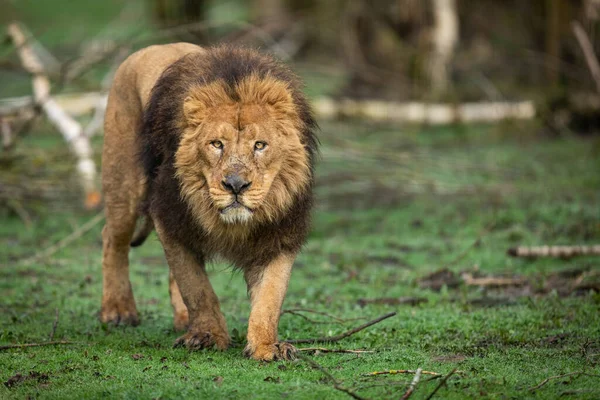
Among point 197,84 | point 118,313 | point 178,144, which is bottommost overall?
point 118,313

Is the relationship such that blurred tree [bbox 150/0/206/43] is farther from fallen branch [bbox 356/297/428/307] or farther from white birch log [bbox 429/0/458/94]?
fallen branch [bbox 356/297/428/307]

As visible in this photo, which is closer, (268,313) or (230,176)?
(230,176)

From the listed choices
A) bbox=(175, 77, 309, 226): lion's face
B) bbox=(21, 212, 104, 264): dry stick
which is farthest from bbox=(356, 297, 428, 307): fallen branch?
bbox=(21, 212, 104, 264): dry stick

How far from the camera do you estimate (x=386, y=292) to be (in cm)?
734

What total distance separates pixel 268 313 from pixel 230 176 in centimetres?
74

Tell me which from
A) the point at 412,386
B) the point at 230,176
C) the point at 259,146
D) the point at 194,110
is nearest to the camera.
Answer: the point at 412,386

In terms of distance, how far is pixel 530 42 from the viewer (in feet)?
56.3

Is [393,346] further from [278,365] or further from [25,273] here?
[25,273]

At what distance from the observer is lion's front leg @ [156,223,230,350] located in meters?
5.41

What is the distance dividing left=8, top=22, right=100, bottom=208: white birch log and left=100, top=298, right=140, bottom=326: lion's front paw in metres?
3.25

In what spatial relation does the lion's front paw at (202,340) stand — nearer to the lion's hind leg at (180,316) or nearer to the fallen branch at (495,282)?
the lion's hind leg at (180,316)

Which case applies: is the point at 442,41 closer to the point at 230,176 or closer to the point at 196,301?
the point at 196,301

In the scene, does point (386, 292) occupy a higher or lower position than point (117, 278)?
lower

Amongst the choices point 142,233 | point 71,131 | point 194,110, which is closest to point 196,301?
point 194,110
